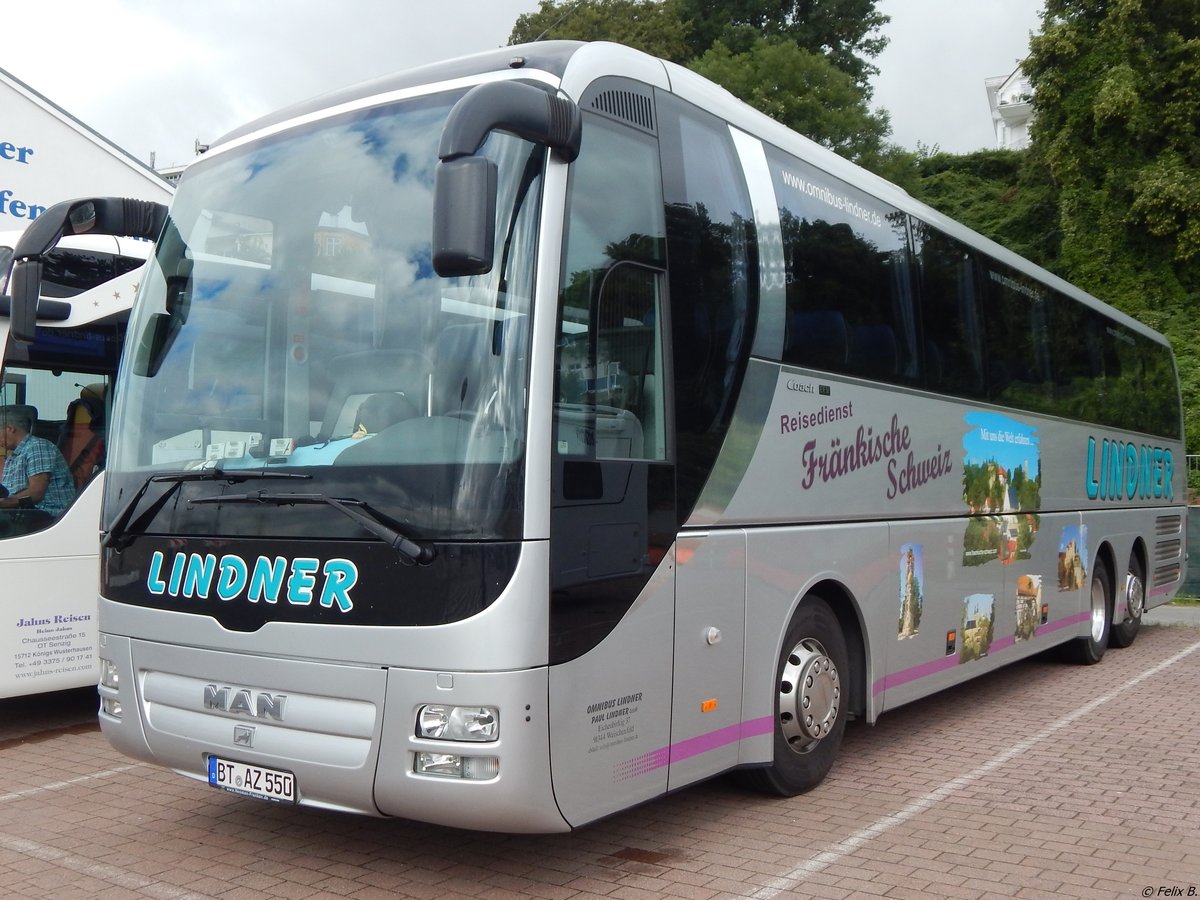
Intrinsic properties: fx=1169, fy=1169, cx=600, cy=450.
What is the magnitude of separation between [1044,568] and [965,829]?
4.74 metres

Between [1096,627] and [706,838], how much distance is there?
7659 mm

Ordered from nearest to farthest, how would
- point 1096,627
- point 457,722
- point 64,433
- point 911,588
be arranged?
point 457,722, point 911,588, point 64,433, point 1096,627

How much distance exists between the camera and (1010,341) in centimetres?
955

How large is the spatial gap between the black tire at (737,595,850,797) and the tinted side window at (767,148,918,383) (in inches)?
57.7

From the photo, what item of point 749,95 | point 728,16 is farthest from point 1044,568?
point 728,16

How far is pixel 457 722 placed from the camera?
429cm

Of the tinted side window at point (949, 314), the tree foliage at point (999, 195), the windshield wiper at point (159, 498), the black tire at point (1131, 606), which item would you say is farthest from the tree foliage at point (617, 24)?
the windshield wiper at point (159, 498)

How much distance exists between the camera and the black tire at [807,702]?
6.15 meters

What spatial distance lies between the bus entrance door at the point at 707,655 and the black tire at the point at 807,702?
496 mm

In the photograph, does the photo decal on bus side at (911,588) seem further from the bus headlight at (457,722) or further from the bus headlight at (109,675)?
the bus headlight at (109,675)

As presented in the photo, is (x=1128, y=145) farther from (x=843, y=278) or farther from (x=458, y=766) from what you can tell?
(x=458, y=766)

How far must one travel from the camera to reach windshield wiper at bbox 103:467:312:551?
4734mm

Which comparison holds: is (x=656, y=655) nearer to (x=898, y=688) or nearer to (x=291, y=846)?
(x=291, y=846)

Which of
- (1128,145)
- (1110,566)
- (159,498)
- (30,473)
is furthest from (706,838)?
(1128,145)
